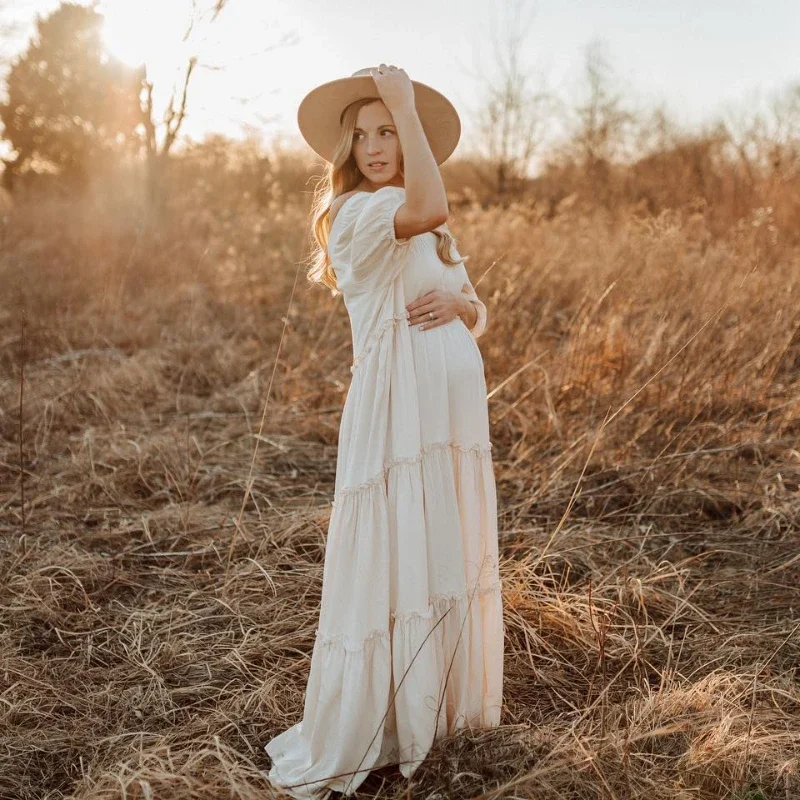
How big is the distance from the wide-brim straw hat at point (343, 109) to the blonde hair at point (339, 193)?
31 millimetres

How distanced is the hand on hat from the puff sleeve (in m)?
0.18

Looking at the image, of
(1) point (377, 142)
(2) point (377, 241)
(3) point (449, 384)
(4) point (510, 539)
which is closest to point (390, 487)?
(3) point (449, 384)

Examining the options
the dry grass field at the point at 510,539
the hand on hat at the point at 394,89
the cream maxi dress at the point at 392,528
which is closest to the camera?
the hand on hat at the point at 394,89

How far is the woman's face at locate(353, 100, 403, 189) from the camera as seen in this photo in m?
1.91

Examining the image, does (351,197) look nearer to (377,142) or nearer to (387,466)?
(377,142)

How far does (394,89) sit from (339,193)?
1.13 feet

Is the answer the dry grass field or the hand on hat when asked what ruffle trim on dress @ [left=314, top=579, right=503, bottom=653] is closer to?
the dry grass field

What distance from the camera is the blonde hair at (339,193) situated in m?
1.95

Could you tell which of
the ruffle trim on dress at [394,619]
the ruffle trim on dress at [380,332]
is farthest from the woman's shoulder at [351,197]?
the ruffle trim on dress at [394,619]

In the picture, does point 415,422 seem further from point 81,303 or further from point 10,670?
point 81,303

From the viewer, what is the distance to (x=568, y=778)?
187cm

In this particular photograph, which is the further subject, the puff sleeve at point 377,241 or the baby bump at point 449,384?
the baby bump at point 449,384

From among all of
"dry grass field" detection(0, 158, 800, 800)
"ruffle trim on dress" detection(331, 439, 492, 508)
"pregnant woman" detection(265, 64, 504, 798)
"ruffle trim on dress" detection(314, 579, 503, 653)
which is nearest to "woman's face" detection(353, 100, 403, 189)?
"pregnant woman" detection(265, 64, 504, 798)

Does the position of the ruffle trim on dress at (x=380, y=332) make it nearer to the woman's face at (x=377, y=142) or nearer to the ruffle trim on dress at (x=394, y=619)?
the woman's face at (x=377, y=142)
